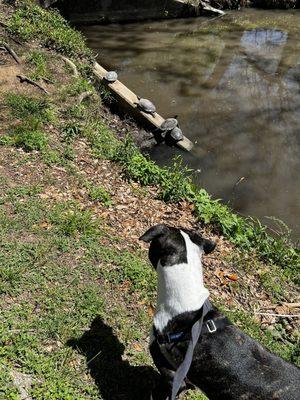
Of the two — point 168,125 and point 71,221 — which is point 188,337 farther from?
point 168,125

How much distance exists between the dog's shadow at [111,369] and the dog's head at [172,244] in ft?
3.48

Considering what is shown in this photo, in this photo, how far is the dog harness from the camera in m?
3.16

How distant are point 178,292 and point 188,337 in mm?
365

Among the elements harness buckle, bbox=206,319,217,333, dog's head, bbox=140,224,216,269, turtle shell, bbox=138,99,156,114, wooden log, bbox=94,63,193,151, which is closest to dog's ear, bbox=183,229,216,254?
dog's head, bbox=140,224,216,269

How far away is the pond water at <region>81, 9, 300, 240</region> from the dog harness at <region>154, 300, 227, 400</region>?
15.3 ft

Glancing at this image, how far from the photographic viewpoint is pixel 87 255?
16.4ft

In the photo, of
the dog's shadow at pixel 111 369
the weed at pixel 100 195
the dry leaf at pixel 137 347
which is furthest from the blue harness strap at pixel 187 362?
the weed at pixel 100 195

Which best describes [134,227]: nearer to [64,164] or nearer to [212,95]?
[64,164]

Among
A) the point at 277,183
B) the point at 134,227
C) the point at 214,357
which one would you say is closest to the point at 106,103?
the point at 277,183

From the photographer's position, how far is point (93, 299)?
4430mm

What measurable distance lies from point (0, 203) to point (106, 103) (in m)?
5.42

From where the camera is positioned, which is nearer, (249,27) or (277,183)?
(277,183)

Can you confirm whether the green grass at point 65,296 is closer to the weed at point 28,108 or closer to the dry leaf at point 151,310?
the dry leaf at point 151,310

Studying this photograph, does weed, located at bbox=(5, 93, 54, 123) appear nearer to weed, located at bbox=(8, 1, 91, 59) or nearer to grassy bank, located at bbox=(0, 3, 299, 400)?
grassy bank, located at bbox=(0, 3, 299, 400)
